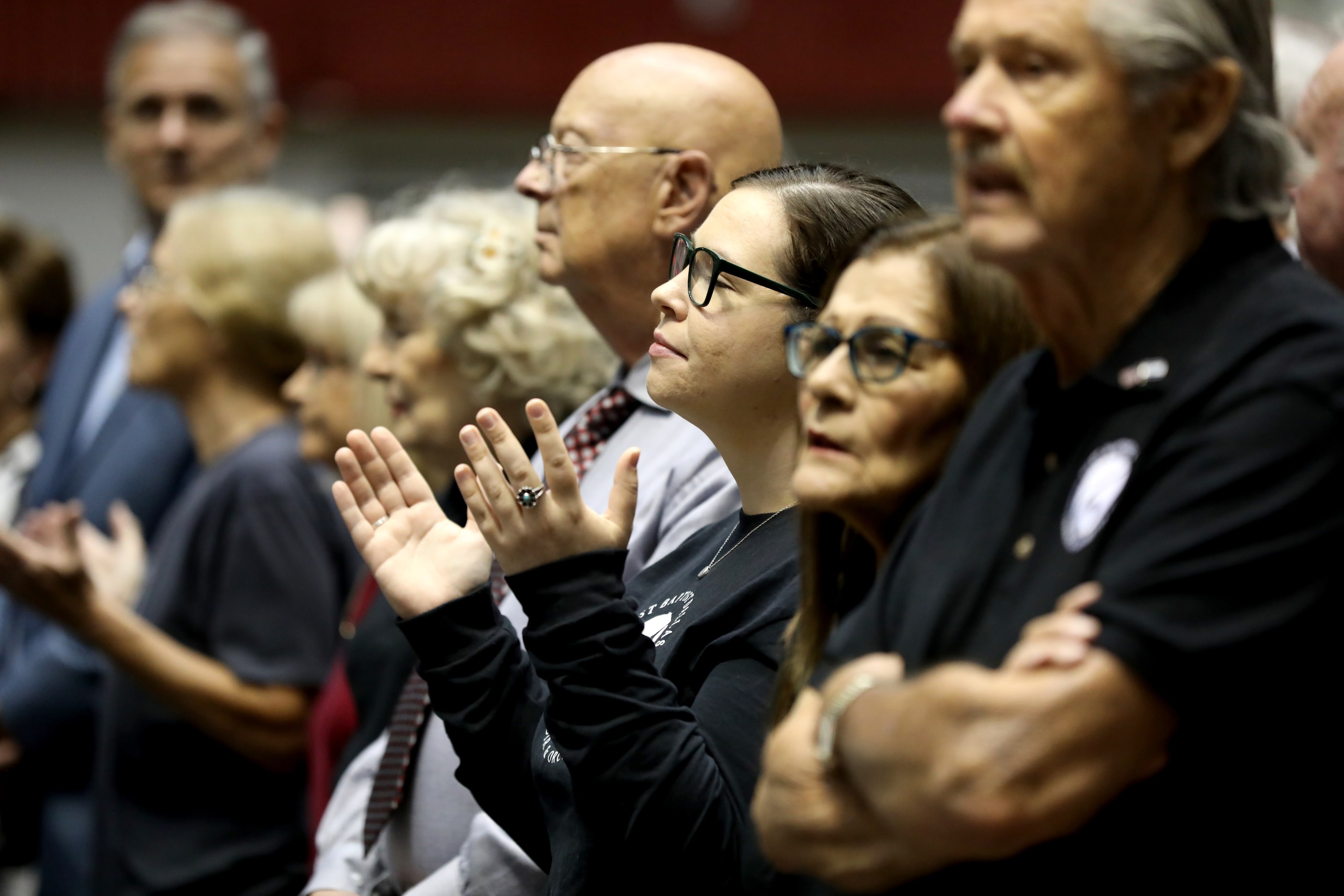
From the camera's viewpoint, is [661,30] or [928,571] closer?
[928,571]

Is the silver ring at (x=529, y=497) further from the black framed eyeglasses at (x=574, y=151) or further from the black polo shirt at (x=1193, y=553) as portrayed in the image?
the black framed eyeglasses at (x=574, y=151)

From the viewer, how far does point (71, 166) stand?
758 centimetres

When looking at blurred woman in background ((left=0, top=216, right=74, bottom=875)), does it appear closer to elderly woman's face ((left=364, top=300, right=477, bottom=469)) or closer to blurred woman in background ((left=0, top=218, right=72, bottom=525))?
blurred woman in background ((left=0, top=218, right=72, bottom=525))

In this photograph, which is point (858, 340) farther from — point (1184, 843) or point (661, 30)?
point (661, 30)

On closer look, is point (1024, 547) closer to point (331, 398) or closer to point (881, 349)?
point (881, 349)

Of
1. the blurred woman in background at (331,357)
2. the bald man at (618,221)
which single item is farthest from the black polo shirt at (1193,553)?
the blurred woman in background at (331,357)

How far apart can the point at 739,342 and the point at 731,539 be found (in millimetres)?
207

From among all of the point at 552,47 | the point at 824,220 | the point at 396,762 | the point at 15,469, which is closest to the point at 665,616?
the point at 824,220

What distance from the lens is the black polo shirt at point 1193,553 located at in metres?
0.95

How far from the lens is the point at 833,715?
3.60 feet

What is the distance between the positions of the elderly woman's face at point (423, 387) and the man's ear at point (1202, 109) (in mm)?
1637

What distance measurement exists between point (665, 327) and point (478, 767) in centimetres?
49

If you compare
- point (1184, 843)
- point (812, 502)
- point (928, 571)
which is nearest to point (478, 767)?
point (812, 502)

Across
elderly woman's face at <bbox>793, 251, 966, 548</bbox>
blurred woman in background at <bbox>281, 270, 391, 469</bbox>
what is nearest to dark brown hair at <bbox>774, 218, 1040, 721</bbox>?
elderly woman's face at <bbox>793, 251, 966, 548</bbox>
